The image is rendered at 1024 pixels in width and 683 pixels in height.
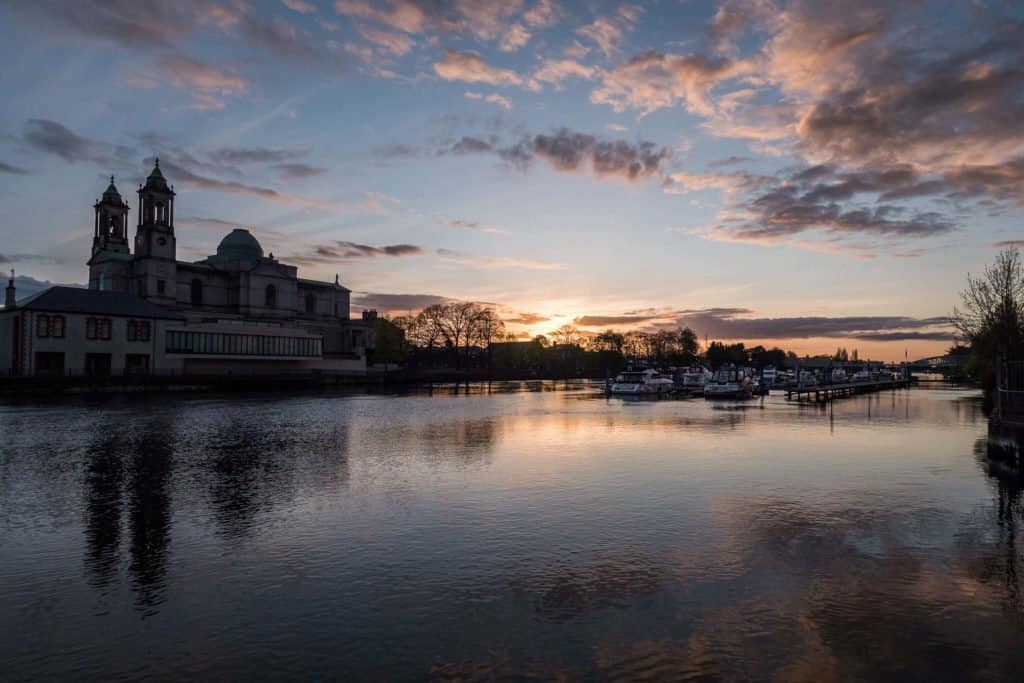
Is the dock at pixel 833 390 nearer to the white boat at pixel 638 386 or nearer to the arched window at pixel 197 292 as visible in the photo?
the white boat at pixel 638 386

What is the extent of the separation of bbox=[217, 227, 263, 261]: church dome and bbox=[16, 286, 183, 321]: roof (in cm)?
4506

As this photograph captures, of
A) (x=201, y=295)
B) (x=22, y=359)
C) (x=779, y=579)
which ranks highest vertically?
(x=201, y=295)

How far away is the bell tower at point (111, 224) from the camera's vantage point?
440 feet

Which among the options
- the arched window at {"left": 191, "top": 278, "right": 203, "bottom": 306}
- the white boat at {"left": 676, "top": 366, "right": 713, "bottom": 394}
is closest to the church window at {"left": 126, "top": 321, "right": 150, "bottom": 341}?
the arched window at {"left": 191, "top": 278, "right": 203, "bottom": 306}

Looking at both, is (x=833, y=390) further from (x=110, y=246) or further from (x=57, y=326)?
(x=110, y=246)

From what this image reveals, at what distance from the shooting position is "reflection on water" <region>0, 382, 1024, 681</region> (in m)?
9.88

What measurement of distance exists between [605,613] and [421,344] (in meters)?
163

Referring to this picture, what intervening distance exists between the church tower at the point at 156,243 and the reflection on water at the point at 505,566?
361 feet

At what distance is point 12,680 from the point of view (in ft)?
29.6

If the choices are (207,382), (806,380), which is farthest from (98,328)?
(806,380)

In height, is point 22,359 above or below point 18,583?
above

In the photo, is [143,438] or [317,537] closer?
[317,537]

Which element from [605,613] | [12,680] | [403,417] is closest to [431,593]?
[605,613]

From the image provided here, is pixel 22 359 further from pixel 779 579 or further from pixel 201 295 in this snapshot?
pixel 779 579
